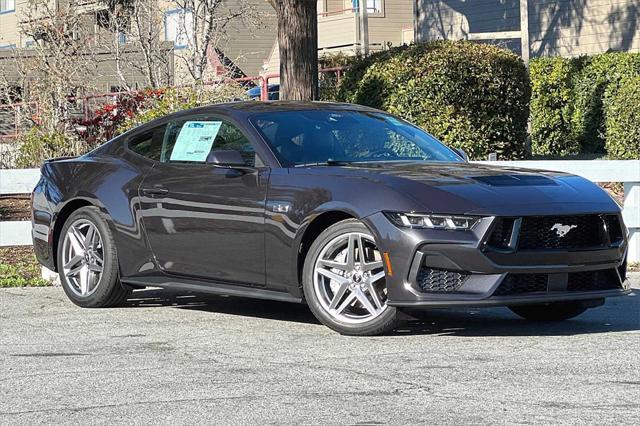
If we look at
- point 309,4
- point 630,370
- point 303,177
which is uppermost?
point 309,4

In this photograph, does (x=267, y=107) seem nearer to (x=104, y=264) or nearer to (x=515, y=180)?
(x=104, y=264)

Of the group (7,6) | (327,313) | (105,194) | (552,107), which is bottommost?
(327,313)

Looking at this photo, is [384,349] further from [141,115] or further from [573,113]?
[573,113]

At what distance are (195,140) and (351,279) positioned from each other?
73.0 inches

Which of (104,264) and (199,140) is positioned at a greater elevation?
(199,140)

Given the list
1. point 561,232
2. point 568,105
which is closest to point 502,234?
point 561,232

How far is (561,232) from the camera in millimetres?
7805

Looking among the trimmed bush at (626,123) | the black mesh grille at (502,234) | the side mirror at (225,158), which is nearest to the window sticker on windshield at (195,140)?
the side mirror at (225,158)

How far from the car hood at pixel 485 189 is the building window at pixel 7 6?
141 feet

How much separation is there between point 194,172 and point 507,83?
8861mm

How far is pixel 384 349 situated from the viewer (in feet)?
24.5

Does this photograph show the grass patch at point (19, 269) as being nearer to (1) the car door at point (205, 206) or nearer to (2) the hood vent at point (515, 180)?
(1) the car door at point (205, 206)

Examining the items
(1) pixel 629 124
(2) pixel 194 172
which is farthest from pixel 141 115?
(2) pixel 194 172

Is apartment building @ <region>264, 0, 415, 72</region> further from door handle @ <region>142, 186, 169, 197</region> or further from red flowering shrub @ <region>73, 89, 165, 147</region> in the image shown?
door handle @ <region>142, 186, 169, 197</region>
